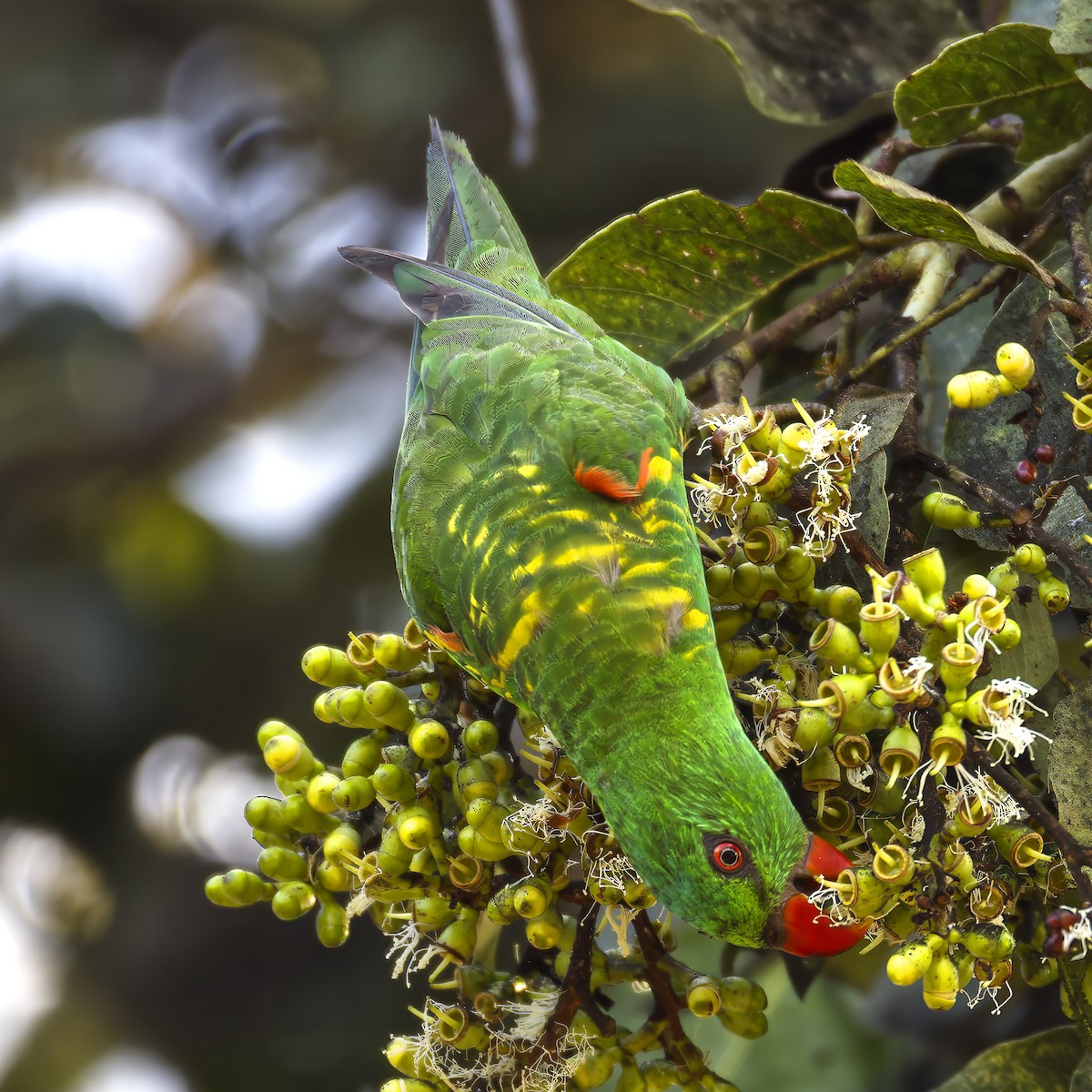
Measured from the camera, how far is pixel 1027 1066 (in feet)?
4.12

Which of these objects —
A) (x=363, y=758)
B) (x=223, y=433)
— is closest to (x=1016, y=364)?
(x=363, y=758)

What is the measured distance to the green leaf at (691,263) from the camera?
154 cm

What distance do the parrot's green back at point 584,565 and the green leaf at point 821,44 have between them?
0.52 metres

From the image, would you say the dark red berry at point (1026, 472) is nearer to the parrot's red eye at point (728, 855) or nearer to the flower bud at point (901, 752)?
the flower bud at point (901, 752)

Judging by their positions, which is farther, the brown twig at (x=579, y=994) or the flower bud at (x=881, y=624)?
the brown twig at (x=579, y=994)

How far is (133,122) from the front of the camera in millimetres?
2717

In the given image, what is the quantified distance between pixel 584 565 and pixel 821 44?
3.80 feet

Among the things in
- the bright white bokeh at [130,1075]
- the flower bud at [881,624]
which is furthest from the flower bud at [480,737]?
the bright white bokeh at [130,1075]

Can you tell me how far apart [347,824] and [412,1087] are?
0.29m

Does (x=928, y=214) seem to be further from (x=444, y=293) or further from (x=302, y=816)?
(x=302, y=816)

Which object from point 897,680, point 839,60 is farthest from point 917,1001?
point 839,60

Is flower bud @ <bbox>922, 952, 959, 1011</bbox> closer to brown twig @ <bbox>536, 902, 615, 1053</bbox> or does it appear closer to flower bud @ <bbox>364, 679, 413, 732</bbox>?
brown twig @ <bbox>536, 902, 615, 1053</bbox>

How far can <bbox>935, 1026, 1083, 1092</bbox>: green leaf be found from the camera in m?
1.25

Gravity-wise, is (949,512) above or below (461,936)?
above
